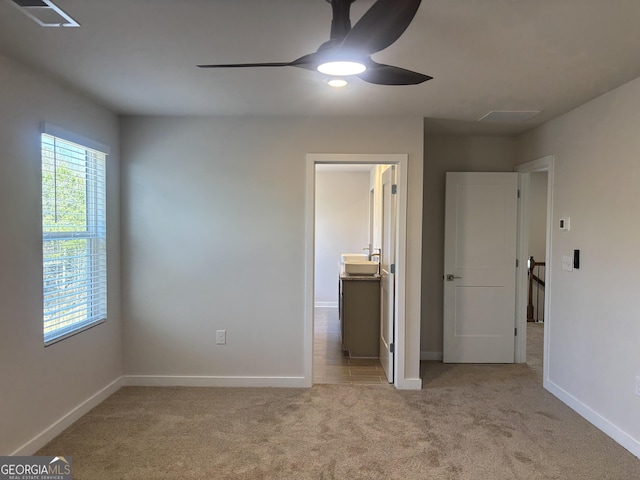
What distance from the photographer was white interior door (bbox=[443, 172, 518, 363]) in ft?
13.8

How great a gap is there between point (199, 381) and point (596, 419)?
3.17 metres

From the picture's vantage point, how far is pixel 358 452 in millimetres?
2531

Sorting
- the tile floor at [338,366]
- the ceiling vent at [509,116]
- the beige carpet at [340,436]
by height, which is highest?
the ceiling vent at [509,116]

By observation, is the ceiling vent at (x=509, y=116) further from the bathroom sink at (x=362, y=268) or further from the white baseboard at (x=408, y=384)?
the white baseboard at (x=408, y=384)

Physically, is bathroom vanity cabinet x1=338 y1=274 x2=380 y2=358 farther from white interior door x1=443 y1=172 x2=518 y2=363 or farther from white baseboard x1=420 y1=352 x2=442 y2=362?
white interior door x1=443 y1=172 x2=518 y2=363

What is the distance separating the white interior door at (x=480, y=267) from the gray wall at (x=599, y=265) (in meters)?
0.72

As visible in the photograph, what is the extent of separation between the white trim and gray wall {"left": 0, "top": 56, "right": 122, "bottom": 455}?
1.9 inches

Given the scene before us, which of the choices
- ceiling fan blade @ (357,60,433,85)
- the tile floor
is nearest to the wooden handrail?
the tile floor

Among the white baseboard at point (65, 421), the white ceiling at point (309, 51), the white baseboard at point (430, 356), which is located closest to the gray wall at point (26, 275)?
the white baseboard at point (65, 421)

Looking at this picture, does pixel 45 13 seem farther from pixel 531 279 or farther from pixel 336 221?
pixel 531 279

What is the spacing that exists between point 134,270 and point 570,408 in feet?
12.6

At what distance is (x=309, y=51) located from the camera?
85.6 inches

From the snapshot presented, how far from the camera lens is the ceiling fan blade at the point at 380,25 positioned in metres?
1.25

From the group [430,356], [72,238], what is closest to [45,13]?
[72,238]
